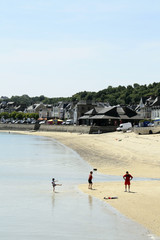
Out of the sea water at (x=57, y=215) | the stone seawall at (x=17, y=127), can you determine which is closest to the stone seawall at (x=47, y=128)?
the stone seawall at (x=17, y=127)

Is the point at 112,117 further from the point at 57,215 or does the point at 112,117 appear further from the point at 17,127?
the point at 57,215

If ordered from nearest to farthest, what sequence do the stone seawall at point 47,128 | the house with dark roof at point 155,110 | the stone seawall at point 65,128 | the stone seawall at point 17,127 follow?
the stone seawall at point 65,128 → the stone seawall at point 47,128 → the house with dark roof at point 155,110 → the stone seawall at point 17,127

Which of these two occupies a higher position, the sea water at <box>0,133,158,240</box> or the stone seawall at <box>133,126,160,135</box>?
the stone seawall at <box>133,126,160,135</box>

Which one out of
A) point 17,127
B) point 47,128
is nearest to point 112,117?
point 47,128

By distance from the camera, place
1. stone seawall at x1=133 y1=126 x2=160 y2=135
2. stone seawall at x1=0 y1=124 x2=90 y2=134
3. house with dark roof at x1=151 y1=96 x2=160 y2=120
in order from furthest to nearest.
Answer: house with dark roof at x1=151 y1=96 x2=160 y2=120
stone seawall at x1=0 y1=124 x2=90 y2=134
stone seawall at x1=133 y1=126 x2=160 y2=135

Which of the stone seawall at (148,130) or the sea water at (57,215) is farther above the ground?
the stone seawall at (148,130)

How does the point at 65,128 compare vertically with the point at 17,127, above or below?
above

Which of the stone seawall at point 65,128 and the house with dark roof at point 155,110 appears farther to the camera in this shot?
the house with dark roof at point 155,110

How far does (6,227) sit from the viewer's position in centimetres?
1650

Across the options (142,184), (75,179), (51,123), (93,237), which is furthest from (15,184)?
(51,123)

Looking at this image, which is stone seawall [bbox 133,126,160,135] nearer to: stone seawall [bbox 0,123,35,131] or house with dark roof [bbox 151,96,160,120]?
house with dark roof [bbox 151,96,160,120]

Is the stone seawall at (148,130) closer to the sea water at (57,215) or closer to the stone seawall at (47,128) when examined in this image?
the stone seawall at (47,128)

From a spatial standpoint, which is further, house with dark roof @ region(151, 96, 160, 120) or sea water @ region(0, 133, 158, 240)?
house with dark roof @ region(151, 96, 160, 120)

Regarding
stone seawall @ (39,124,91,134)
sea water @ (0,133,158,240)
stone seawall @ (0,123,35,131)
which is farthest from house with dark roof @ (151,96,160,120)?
sea water @ (0,133,158,240)
